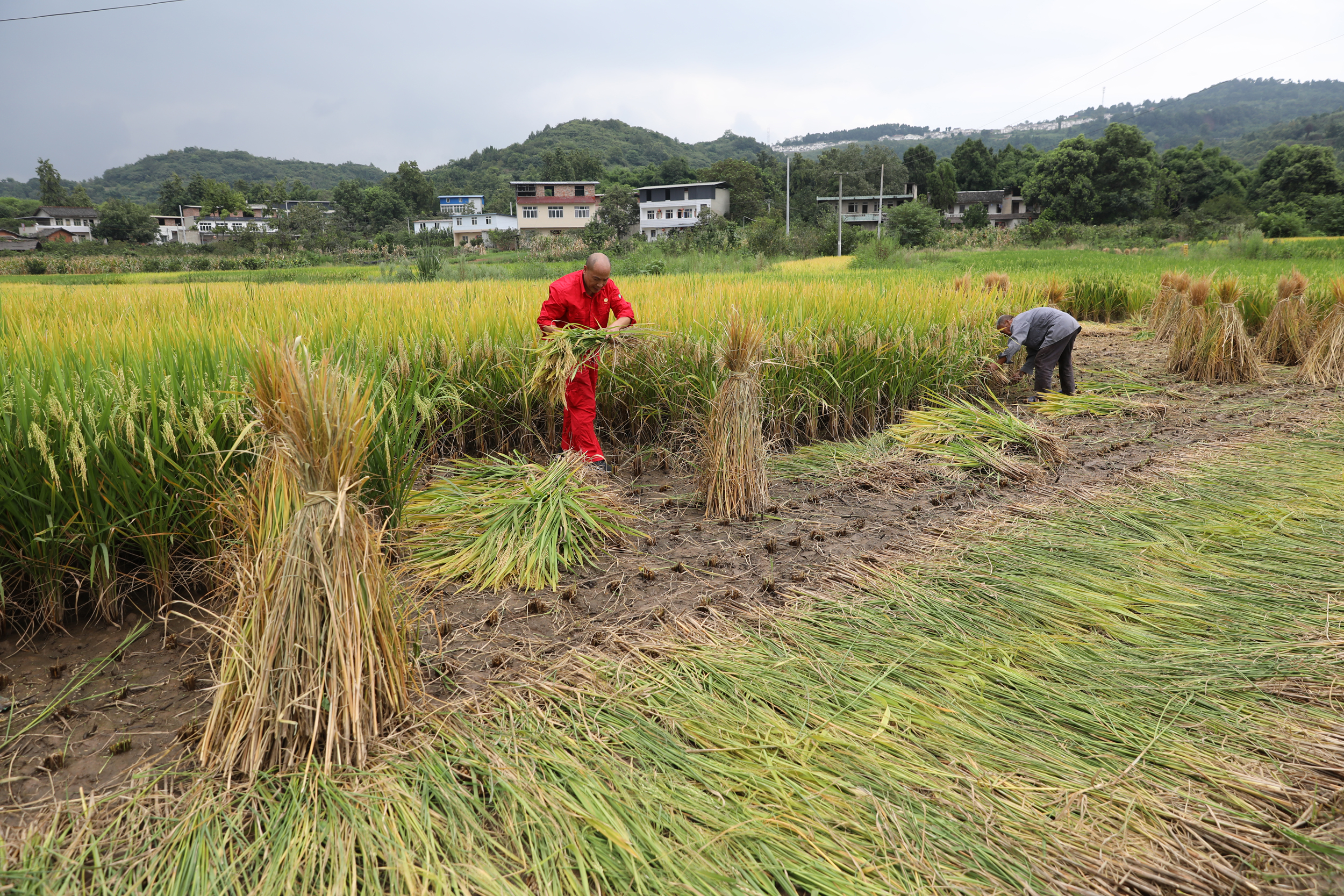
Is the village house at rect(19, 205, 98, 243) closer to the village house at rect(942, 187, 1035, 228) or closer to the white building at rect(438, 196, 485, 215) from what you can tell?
the white building at rect(438, 196, 485, 215)

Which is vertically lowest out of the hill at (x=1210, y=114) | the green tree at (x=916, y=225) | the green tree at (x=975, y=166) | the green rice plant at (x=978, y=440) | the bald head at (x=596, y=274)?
the green rice plant at (x=978, y=440)

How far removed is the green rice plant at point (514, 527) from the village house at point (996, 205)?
63.2 meters

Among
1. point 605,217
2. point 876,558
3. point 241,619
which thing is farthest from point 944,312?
point 605,217

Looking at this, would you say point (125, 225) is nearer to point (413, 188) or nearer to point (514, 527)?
point (413, 188)

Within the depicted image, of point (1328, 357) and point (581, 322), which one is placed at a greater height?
point (581, 322)

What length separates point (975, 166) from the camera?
68125 millimetres

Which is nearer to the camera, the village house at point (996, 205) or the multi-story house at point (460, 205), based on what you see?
the village house at point (996, 205)

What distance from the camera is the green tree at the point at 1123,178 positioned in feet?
141

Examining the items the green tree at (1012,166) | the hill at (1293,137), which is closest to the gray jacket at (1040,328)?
the green tree at (1012,166)

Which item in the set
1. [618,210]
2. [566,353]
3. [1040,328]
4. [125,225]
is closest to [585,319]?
[566,353]

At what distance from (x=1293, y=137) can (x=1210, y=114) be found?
9160 cm

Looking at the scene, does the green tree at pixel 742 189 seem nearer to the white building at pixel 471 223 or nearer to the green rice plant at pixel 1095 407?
the white building at pixel 471 223

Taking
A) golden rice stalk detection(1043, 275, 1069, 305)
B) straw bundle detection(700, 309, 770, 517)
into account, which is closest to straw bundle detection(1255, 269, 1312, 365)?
golden rice stalk detection(1043, 275, 1069, 305)

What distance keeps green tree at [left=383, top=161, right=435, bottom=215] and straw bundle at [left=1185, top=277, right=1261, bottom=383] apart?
68.2m
